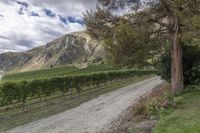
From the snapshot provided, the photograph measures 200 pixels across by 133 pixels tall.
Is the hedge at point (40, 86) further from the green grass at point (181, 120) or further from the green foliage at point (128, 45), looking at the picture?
the green grass at point (181, 120)

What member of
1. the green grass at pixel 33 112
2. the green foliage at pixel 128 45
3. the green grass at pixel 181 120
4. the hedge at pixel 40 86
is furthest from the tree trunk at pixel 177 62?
the hedge at pixel 40 86

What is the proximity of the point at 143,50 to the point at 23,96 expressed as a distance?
42.3 ft

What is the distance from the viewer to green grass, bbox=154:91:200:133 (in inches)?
448

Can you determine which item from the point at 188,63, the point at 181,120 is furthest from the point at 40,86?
the point at 181,120

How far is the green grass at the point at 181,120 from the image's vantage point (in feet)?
37.3

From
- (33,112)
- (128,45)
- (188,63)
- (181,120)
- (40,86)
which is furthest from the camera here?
(40,86)

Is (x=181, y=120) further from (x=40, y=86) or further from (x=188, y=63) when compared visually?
(x=40, y=86)

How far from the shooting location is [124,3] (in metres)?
26.0

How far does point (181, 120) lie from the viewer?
13.0 m

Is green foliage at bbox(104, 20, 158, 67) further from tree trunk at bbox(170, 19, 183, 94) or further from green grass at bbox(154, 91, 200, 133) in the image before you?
green grass at bbox(154, 91, 200, 133)

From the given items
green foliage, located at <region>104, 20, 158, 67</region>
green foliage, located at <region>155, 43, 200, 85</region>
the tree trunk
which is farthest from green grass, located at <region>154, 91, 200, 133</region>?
green foliage, located at <region>155, 43, 200, 85</region>

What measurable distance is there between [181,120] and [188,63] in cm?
1446

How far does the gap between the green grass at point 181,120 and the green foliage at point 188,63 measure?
8689 mm

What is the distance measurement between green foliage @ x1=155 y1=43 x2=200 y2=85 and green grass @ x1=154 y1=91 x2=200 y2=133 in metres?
8.69
